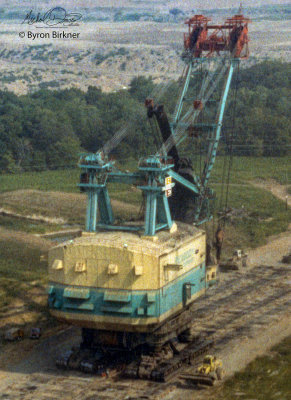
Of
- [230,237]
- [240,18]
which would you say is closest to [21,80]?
[230,237]

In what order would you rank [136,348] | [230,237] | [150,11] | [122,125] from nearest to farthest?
[136,348]
[230,237]
[122,125]
[150,11]

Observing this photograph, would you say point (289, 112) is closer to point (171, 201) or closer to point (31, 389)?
point (171, 201)

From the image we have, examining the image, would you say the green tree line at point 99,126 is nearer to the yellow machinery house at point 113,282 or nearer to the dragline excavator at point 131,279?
the dragline excavator at point 131,279

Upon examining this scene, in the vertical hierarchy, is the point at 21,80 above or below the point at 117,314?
above

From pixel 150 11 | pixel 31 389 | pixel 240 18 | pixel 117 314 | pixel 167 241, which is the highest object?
pixel 150 11

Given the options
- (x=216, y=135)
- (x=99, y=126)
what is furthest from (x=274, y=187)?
(x=216, y=135)

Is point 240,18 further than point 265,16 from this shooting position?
No
